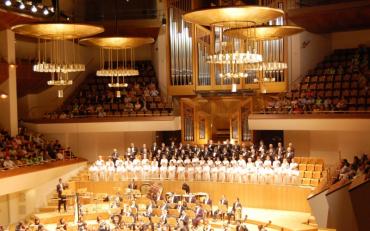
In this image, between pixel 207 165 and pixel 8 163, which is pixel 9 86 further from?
pixel 207 165

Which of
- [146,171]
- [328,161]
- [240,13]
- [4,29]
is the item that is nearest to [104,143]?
[146,171]

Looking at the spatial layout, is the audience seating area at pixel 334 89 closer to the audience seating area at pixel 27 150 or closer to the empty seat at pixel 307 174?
the empty seat at pixel 307 174

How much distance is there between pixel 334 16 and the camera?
16312 millimetres

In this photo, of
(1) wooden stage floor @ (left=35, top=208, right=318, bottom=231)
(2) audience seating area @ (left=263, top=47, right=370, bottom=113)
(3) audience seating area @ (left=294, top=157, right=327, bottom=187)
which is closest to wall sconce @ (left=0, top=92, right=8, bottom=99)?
(1) wooden stage floor @ (left=35, top=208, right=318, bottom=231)

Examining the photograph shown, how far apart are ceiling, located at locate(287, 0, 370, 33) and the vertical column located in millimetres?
7505

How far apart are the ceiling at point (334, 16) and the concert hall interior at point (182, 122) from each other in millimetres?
44

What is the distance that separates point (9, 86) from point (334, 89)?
8.67m

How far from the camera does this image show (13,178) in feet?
44.8

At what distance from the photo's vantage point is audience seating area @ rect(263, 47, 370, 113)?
15547 millimetres

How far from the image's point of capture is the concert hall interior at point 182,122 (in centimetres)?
1285

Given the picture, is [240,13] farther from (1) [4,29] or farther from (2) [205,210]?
(1) [4,29]

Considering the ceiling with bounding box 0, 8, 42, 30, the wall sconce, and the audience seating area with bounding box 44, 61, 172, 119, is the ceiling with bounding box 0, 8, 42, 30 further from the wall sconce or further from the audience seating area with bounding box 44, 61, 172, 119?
the audience seating area with bounding box 44, 61, 172, 119

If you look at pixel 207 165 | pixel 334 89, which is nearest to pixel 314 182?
pixel 207 165

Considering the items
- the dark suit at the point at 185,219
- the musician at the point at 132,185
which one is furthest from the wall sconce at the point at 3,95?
the dark suit at the point at 185,219
